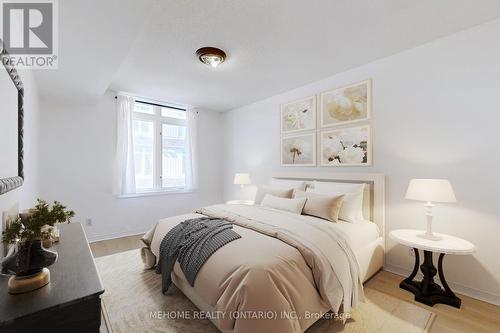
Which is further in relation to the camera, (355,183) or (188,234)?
(355,183)

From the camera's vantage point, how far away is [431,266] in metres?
2.15

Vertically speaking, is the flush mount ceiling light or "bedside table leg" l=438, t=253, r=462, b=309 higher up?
the flush mount ceiling light

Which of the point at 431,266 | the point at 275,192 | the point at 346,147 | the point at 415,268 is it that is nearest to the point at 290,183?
the point at 275,192

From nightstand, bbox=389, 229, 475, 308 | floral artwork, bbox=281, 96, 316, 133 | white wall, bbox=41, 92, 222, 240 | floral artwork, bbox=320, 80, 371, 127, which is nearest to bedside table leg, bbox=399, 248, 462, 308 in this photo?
nightstand, bbox=389, 229, 475, 308

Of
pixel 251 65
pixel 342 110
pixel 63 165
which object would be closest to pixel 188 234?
pixel 251 65

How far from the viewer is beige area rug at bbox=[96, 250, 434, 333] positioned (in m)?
1.74

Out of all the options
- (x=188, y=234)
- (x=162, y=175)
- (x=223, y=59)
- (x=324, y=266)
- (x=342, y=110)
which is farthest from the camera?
(x=162, y=175)

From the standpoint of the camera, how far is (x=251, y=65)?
293 centimetres

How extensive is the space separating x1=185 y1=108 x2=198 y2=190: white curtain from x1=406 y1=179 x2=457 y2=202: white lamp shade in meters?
3.79

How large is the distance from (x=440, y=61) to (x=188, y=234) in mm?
3137

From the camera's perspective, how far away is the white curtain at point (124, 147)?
3.88 metres

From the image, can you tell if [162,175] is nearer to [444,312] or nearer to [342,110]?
[342,110]

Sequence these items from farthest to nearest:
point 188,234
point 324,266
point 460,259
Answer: point 460,259 → point 188,234 → point 324,266

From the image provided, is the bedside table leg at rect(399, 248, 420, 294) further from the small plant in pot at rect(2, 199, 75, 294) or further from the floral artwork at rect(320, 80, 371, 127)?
the small plant in pot at rect(2, 199, 75, 294)
